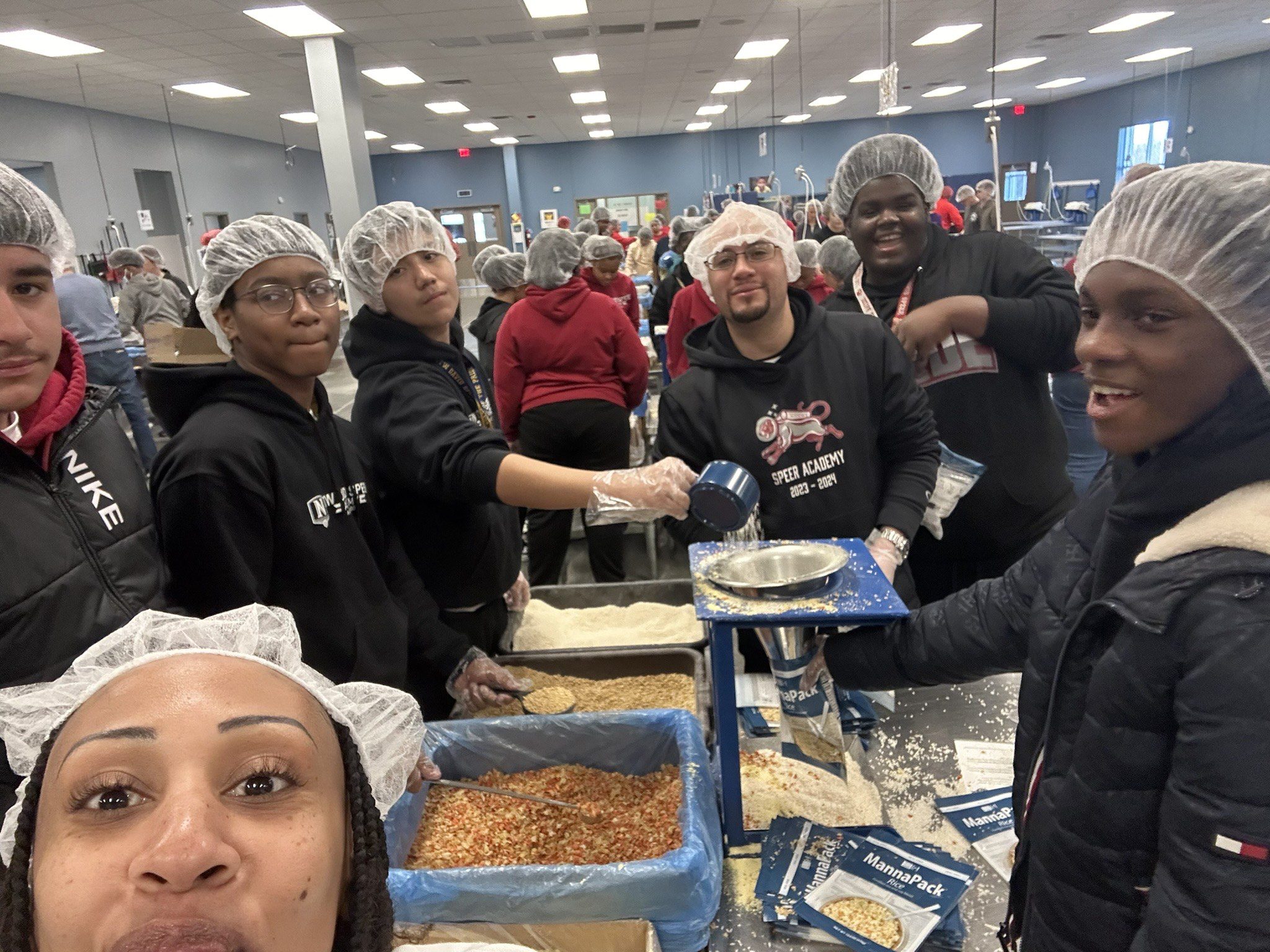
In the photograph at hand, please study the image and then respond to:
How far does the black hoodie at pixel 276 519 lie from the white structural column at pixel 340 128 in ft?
22.0

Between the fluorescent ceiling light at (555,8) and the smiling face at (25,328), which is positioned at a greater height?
the fluorescent ceiling light at (555,8)

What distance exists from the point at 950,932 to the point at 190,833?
988 millimetres

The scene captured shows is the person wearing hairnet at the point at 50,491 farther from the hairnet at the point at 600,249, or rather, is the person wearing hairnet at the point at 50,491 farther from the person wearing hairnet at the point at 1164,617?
the hairnet at the point at 600,249

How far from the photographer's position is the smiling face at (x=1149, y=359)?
33.6 inches

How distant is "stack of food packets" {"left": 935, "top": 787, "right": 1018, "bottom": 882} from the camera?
1.24 metres

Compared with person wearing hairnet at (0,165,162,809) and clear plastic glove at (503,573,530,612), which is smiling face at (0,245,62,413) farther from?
clear plastic glove at (503,573,530,612)

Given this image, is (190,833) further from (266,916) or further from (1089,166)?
(1089,166)

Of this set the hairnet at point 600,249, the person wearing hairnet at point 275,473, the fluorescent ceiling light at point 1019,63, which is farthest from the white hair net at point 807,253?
the fluorescent ceiling light at point 1019,63

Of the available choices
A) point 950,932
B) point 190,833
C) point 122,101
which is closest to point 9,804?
point 190,833

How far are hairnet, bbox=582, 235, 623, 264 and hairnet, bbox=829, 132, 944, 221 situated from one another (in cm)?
350

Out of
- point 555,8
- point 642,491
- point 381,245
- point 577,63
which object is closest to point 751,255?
point 642,491

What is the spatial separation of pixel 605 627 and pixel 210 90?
1022 cm

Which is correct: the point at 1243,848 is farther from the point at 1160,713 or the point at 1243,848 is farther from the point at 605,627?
the point at 605,627

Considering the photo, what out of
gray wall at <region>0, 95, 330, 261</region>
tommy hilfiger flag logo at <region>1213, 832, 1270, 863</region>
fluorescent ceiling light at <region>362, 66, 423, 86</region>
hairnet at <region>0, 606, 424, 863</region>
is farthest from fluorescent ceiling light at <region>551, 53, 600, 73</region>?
tommy hilfiger flag logo at <region>1213, 832, 1270, 863</region>
